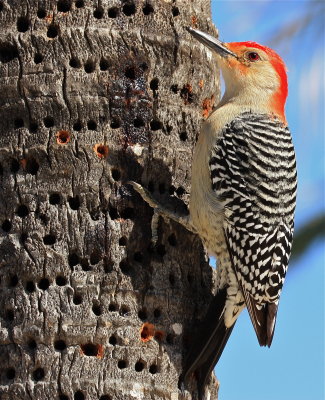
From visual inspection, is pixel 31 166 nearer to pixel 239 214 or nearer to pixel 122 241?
pixel 122 241

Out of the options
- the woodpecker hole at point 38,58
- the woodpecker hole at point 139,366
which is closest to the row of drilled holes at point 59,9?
the woodpecker hole at point 38,58

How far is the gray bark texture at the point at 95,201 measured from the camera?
4219 mm

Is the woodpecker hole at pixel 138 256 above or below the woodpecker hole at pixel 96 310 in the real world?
above

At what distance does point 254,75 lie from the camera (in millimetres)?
5434

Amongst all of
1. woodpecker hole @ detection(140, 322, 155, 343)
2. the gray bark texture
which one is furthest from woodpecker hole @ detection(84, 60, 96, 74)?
woodpecker hole @ detection(140, 322, 155, 343)

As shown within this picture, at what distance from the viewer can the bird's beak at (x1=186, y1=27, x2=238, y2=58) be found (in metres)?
4.81

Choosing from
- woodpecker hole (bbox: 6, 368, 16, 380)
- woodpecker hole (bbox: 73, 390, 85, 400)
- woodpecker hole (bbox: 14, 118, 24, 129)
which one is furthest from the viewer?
woodpecker hole (bbox: 14, 118, 24, 129)

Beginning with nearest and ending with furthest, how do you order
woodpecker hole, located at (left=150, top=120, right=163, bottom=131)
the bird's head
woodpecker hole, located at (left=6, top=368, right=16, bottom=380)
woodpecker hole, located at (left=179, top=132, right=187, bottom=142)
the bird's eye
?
woodpecker hole, located at (left=6, top=368, right=16, bottom=380)
woodpecker hole, located at (left=150, top=120, right=163, bottom=131)
woodpecker hole, located at (left=179, top=132, right=187, bottom=142)
the bird's head
the bird's eye

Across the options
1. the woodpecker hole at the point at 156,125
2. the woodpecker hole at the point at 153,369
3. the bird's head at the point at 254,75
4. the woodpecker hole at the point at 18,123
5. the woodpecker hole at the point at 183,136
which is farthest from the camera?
the bird's head at the point at 254,75

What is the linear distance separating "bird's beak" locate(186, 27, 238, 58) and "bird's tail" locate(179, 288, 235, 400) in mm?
1300

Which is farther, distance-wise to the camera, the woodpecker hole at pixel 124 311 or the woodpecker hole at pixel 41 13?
the woodpecker hole at pixel 41 13

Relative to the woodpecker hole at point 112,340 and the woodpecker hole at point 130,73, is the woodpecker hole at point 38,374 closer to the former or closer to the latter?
the woodpecker hole at point 112,340

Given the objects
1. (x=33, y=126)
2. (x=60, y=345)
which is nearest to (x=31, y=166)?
(x=33, y=126)

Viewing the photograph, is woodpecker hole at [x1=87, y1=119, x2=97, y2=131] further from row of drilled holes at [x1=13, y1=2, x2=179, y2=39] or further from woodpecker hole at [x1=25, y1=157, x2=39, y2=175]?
row of drilled holes at [x1=13, y1=2, x2=179, y2=39]
